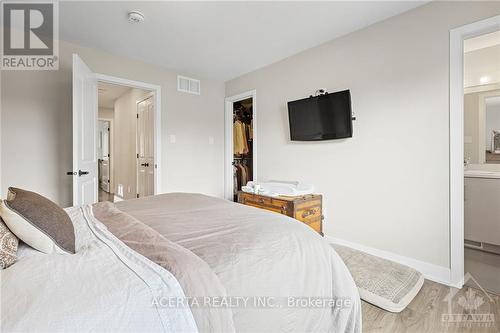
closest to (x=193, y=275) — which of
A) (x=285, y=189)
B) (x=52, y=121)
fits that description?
(x=285, y=189)

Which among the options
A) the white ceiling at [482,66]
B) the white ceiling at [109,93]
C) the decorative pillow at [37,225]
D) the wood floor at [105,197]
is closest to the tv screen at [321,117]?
the white ceiling at [482,66]

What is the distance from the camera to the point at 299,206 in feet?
7.91

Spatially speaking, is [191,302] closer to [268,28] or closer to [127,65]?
[268,28]

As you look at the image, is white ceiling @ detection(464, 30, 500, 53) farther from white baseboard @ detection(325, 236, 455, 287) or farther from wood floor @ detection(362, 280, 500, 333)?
wood floor @ detection(362, 280, 500, 333)

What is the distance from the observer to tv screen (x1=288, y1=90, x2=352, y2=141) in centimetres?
243

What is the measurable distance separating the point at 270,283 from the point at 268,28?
2378mm

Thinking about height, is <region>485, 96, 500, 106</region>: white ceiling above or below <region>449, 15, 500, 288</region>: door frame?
above

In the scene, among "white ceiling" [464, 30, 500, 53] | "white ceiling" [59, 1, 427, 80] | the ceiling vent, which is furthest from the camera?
A: the ceiling vent

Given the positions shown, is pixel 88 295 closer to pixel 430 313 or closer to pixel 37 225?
pixel 37 225

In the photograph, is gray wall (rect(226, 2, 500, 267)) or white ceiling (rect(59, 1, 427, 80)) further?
white ceiling (rect(59, 1, 427, 80))

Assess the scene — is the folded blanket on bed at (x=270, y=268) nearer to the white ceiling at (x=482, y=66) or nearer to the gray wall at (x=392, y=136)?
the gray wall at (x=392, y=136)

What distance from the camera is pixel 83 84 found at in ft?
7.82

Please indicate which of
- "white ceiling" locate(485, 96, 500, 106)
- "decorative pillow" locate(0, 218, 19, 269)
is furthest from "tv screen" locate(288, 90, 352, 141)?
"decorative pillow" locate(0, 218, 19, 269)

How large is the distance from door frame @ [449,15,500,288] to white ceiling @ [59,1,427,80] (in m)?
0.50
